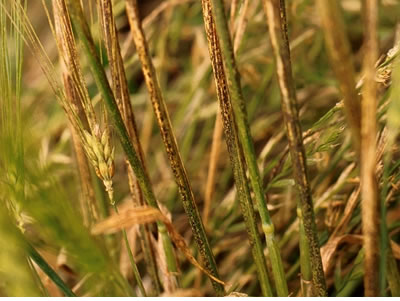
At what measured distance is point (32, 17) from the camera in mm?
1733

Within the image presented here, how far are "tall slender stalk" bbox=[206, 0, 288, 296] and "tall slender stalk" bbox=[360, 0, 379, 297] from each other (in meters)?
0.12

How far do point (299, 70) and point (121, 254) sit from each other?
1.67 ft

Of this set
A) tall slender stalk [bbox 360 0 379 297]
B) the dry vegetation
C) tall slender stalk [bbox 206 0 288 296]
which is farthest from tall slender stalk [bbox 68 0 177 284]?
tall slender stalk [bbox 360 0 379 297]

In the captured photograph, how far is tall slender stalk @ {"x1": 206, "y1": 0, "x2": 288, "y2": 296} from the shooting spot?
50 centimetres

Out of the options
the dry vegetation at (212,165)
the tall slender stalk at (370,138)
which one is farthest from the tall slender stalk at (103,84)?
the tall slender stalk at (370,138)

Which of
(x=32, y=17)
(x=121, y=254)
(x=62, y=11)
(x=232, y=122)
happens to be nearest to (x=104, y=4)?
(x=62, y=11)

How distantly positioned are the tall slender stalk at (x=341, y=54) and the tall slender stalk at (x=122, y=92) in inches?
10.2

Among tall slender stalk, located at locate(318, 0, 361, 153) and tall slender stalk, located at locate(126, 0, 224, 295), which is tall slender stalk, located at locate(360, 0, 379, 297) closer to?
tall slender stalk, located at locate(318, 0, 361, 153)

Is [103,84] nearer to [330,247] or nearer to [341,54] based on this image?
[341,54]

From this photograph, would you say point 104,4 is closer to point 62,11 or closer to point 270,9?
point 62,11

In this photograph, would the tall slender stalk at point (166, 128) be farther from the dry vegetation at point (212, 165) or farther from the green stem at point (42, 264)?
the green stem at point (42, 264)

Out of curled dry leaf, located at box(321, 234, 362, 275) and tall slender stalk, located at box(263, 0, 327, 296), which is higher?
tall slender stalk, located at box(263, 0, 327, 296)

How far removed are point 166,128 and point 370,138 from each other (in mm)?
232

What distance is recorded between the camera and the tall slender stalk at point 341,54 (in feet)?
1.32
